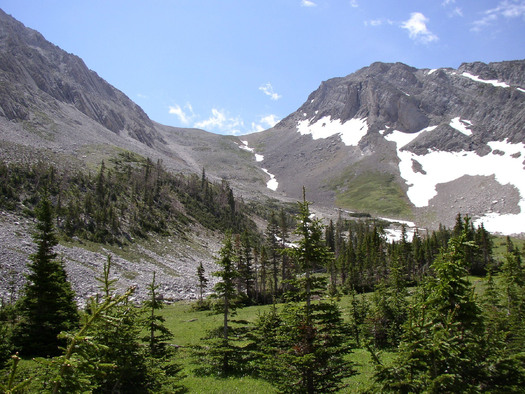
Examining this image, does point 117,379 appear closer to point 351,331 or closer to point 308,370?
point 308,370

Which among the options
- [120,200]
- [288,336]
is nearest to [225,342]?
[288,336]

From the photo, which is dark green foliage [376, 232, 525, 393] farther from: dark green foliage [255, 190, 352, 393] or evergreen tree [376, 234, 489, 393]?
dark green foliage [255, 190, 352, 393]

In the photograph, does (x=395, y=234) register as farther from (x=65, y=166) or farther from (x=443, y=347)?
(x=443, y=347)

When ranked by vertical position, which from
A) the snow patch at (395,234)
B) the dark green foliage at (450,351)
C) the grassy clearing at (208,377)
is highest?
the snow patch at (395,234)

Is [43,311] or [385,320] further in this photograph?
[385,320]

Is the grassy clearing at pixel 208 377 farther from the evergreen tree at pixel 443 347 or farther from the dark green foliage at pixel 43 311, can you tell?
the dark green foliage at pixel 43 311

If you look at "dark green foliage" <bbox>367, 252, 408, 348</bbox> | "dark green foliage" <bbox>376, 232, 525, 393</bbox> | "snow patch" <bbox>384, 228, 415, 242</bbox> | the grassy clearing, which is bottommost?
the grassy clearing

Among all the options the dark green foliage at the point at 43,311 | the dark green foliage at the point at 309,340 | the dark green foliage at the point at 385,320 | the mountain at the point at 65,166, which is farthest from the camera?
the mountain at the point at 65,166

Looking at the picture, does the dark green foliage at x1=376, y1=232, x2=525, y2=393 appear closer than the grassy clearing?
Yes

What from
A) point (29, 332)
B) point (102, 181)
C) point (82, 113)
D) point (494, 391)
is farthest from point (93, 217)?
point (82, 113)

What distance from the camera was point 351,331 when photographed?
32062 mm

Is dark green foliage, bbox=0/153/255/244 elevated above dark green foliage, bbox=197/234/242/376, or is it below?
above

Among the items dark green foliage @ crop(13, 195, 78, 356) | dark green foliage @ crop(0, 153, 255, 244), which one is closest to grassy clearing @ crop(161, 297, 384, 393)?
dark green foliage @ crop(13, 195, 78, 356)

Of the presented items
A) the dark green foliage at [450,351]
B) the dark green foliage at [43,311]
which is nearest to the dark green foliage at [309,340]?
the dark green foliage at [450,351]
